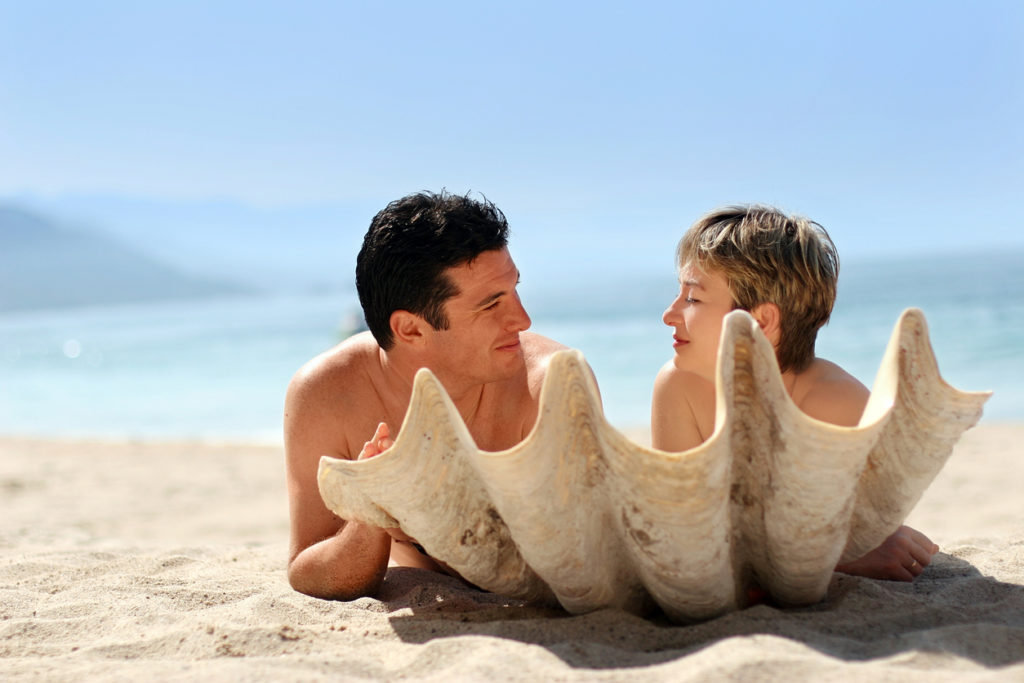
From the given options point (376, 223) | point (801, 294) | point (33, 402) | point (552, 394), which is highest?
point (376, 223)

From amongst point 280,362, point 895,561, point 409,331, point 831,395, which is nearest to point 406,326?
point 409,331

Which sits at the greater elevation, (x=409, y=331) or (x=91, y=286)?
(x=91, y=286)

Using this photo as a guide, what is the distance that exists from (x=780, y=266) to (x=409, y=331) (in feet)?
4.89

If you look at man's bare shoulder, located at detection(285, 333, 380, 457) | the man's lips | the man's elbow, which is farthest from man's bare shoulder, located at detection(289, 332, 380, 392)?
the man's elbow

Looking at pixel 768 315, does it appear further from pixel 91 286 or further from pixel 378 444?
pixel 91 286

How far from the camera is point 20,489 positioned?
327 inches

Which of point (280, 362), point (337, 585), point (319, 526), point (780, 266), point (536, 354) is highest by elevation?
point (780, 266)

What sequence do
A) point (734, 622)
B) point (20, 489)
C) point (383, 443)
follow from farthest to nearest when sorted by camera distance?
point (20, 489), point (383, 443), point (734, 622)

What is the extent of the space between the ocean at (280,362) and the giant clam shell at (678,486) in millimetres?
8630

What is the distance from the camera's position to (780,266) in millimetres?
3096

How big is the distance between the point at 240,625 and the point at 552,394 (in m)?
1.23

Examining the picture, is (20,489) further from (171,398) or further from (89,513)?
(171,398)

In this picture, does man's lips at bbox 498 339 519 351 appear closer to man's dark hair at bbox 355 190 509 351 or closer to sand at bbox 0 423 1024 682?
man's dark hair at bbox 355 190 509 351

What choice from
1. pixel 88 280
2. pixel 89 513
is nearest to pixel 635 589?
pixel 89 513
